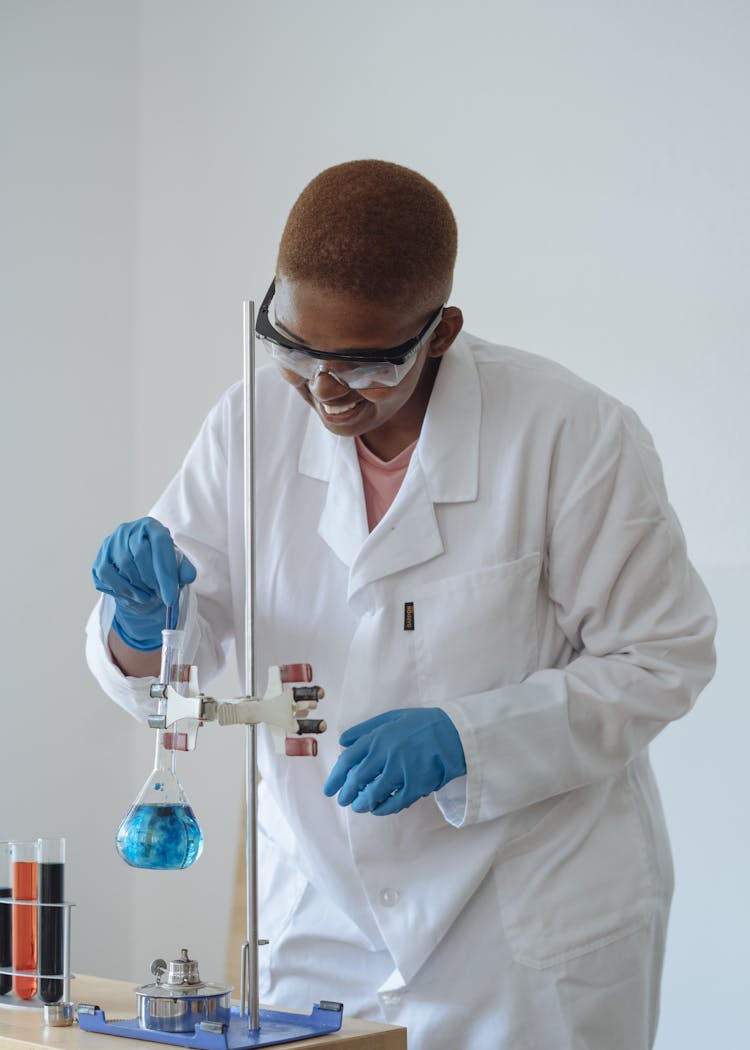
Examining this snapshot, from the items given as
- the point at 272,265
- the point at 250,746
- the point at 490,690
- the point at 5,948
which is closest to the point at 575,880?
the point at 490,690

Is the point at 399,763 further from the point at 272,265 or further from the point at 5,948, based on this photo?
the point at 272,265

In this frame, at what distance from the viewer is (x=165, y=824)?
1.28 meters

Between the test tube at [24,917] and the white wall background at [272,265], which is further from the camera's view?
the white wall background at [272,265]

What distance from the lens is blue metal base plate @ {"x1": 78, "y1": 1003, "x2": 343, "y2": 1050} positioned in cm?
113

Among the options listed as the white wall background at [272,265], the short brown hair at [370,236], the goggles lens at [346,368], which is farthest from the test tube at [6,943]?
the white wall background at [272,265]

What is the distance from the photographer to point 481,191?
2953 mm

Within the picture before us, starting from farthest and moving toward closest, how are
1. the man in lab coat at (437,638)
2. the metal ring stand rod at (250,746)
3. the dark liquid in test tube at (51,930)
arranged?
the man in lab coat at (437,638), the dark liquid in test tube at (51,930), the metal ring stand rod at (250,746)

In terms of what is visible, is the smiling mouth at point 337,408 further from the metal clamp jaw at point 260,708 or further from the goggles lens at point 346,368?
the metal clamp jaw at point 260,708

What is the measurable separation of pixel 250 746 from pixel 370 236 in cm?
57

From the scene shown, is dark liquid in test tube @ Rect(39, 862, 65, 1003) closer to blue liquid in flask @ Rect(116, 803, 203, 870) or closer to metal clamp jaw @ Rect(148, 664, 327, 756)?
blue liquid in flask @ Rect(116, 803, 203, 870)

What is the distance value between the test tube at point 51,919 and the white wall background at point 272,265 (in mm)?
1418

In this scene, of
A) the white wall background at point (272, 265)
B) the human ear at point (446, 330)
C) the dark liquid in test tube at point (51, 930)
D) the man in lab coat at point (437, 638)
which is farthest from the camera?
the white wall background at point (272, 265)

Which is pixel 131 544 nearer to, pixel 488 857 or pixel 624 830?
pixel 488 857

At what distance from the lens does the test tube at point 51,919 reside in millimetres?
1353
